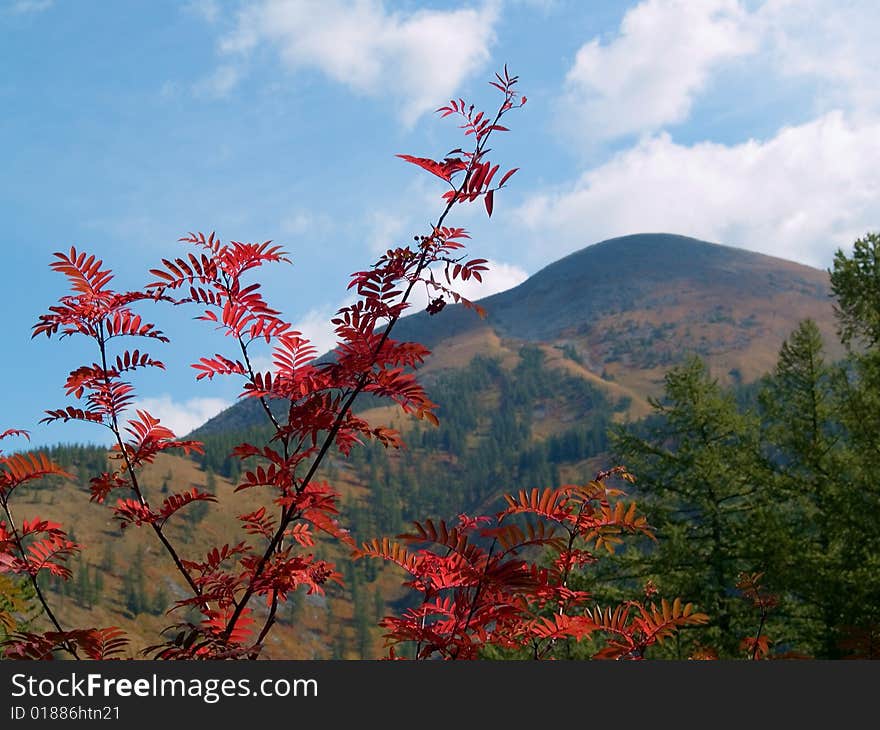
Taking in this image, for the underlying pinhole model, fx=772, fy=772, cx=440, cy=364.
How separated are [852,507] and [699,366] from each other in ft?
25.7

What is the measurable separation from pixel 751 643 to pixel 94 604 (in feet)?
524

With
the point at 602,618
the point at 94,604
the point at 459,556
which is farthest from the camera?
the point at 94,604

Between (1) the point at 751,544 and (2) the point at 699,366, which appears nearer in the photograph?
(1) the point at 751,544

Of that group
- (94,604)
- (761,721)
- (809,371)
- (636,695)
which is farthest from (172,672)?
(94,604)

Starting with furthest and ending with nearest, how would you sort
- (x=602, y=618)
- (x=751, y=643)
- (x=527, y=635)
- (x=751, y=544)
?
(x=751, y=544), (x=751, y=643), (x=602, y=618), (x=527, y=635)

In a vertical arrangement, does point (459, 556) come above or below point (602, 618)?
above

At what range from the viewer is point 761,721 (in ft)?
7.78

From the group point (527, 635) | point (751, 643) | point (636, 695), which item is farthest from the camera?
point (751, 643)

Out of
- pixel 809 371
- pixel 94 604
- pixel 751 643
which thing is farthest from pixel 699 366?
pixel 94 604

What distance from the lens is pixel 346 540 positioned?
3.06 metres

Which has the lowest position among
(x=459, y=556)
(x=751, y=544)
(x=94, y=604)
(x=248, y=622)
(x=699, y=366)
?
(x=94, y=604)

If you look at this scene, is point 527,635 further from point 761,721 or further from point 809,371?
point 809,371

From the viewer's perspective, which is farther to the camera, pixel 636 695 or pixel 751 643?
pixel 751 643

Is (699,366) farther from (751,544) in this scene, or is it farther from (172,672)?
(172,672)
